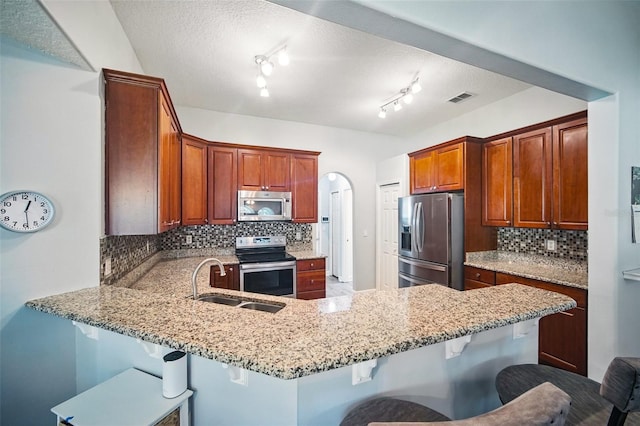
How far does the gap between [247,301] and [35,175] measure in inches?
52.0

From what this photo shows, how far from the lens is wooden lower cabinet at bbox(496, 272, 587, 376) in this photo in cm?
218

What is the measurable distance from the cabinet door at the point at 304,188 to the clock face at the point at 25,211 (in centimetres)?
266

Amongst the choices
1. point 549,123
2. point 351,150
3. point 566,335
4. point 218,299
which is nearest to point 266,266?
point 218,299

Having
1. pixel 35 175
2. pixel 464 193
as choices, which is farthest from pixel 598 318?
pixel 35 175

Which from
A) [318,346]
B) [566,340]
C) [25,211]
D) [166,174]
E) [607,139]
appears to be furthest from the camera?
[566,340]

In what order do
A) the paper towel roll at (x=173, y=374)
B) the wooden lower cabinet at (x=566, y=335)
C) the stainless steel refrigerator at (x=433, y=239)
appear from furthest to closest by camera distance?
the stainless steel refrigerator at (x=433, y=239) < the wooden lower cabinet at (x=566, y=335) < the paper towel roll at (x=173, y=374)

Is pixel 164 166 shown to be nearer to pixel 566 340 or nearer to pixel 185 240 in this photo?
pixel 185 240

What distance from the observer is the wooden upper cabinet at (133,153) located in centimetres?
172

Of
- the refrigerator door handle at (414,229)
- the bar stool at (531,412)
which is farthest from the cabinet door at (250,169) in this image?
the bar stool at (531,412)

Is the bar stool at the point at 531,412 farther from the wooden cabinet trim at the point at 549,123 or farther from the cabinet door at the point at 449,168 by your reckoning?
the cabinet door at the point at 449,168

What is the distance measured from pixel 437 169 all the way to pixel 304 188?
1.83 metres

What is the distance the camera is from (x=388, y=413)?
0.99 m

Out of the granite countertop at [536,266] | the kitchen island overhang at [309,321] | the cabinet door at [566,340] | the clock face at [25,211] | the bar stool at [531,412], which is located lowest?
the cabinet door at [566,340]

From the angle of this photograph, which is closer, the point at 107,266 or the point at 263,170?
the point at 107,266
